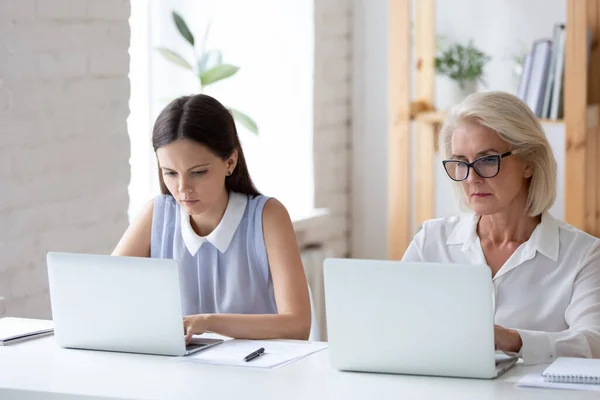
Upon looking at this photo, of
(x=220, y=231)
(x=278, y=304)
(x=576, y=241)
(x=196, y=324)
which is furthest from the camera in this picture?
(x=220, y=231)

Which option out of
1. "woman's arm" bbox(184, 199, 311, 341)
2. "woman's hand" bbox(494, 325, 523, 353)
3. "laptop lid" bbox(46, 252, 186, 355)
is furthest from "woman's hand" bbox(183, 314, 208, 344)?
"woman's hand" bbox(494, 325, 523, 353)

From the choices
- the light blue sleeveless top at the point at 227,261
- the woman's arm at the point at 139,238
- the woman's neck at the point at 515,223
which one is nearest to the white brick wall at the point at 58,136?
the woman's arm at the point at 139,238

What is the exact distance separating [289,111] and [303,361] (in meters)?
2.29

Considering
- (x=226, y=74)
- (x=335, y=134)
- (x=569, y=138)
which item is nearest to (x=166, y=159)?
(x=226, y=74)

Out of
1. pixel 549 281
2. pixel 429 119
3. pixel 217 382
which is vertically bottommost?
pixel 217 382

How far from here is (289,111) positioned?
4.16 metres

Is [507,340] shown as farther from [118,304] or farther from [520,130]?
[118,304]

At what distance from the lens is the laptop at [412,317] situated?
1.76 metres

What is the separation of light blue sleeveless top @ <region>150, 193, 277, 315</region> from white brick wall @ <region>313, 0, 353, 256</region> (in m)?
1.55

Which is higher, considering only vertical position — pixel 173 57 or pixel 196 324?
pixel 173 57

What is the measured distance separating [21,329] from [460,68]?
2011mm

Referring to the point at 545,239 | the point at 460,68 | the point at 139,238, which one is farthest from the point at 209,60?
the point at 545,239

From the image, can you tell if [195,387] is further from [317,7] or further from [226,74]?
[317,7]

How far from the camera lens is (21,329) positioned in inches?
89.8
